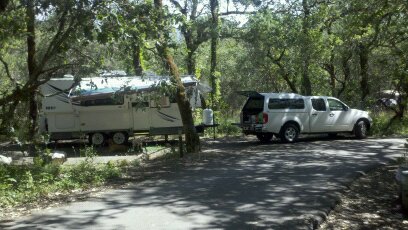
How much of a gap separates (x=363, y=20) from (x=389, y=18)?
737 millimetres

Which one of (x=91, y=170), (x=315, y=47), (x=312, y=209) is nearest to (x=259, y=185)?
(x=312, y=209)

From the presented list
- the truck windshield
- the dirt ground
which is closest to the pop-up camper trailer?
the truck windshield

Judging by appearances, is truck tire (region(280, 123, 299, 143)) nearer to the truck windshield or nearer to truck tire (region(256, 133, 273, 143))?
truck tire (region(256, 133, 273, 143))

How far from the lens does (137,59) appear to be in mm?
11734

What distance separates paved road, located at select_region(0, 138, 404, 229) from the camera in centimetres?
634

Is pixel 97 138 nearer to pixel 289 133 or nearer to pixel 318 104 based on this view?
pixel 289 133

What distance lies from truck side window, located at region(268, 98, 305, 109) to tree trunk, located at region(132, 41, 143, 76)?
6.13 metres

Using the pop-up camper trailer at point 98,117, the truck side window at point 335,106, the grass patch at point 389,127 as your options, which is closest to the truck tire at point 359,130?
the truck side window at point 335,106

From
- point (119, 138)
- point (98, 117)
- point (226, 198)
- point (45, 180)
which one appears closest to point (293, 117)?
point (119, 138)

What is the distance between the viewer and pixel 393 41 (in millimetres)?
11742

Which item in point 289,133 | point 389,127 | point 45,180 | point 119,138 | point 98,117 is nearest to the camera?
point 45,180

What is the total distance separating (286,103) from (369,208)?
9.94m

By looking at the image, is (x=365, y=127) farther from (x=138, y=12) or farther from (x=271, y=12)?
(x=138, y=12)

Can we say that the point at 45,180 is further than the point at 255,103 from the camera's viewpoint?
No
